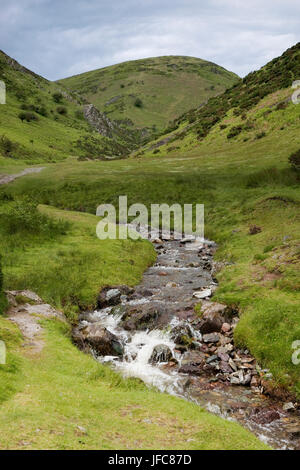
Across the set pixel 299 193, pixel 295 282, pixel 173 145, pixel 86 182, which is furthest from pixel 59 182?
pixel 295 282

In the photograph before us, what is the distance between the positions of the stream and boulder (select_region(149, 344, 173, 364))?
0.19 ft

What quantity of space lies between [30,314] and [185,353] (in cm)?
1101

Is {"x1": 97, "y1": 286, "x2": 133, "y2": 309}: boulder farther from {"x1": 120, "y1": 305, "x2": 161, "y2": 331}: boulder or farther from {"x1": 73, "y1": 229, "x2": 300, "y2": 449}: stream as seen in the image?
{"x1": 120, "y1": 305, "x2": 161, "y2": 331}: boulder

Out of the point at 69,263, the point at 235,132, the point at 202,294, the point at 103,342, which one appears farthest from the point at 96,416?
the point at 235,132

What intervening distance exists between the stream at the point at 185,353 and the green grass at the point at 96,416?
2168 millimetres

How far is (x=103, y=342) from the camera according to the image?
866 inches

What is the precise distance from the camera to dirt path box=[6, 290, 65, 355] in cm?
1988

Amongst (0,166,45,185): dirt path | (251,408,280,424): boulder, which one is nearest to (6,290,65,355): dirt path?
(251,408,280,424): boulder

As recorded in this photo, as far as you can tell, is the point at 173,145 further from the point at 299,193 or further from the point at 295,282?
the point at 295,282

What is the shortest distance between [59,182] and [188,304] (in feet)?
198

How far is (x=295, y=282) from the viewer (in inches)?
961

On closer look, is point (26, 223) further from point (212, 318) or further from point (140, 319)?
point (212, 318)

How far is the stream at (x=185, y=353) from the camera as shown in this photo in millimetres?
15751
